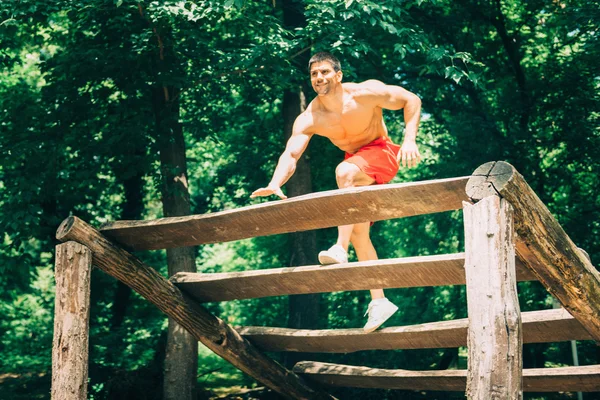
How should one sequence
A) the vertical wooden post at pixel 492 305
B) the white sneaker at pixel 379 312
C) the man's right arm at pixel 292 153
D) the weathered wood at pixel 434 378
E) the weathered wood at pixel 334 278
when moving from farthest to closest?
the weathered wood at pixel 434 378 < the white sneaker at pixel 379 312 < the man's right arm at pixel 292 153 < the weathered wood at pixel 334 278 < the vertical wooden post at pixel 492 305

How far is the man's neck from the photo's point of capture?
535cm

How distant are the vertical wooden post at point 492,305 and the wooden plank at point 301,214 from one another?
11.5 inches

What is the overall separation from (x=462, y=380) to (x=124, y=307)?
650 cm

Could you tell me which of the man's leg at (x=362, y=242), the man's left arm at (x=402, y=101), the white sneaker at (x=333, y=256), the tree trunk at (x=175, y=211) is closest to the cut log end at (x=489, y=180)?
the man's left arm at (x=402, y=101)

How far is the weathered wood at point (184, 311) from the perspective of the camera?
536 centimetres

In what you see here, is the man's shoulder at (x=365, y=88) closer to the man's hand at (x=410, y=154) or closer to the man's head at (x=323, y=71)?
the man's head at (x=323, y=71)

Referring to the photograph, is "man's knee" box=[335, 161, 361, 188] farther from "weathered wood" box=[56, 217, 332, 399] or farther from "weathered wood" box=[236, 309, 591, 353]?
"weathered wood" box=[56, 217, 332, 399]

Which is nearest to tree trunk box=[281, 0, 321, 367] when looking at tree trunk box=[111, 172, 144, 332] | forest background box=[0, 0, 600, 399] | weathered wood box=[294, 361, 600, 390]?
forest background box=[0, 0, 600, 399]

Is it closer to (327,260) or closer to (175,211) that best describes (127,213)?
(175,211)

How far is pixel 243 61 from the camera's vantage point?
26.2 ft

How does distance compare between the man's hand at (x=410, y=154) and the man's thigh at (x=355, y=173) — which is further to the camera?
the man's thigh at (x=355, y=173)

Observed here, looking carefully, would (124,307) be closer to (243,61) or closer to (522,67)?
(243,61)

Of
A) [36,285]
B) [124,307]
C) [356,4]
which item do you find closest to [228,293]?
[356,4]

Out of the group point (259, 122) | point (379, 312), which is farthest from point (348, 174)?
point (259, 122)
